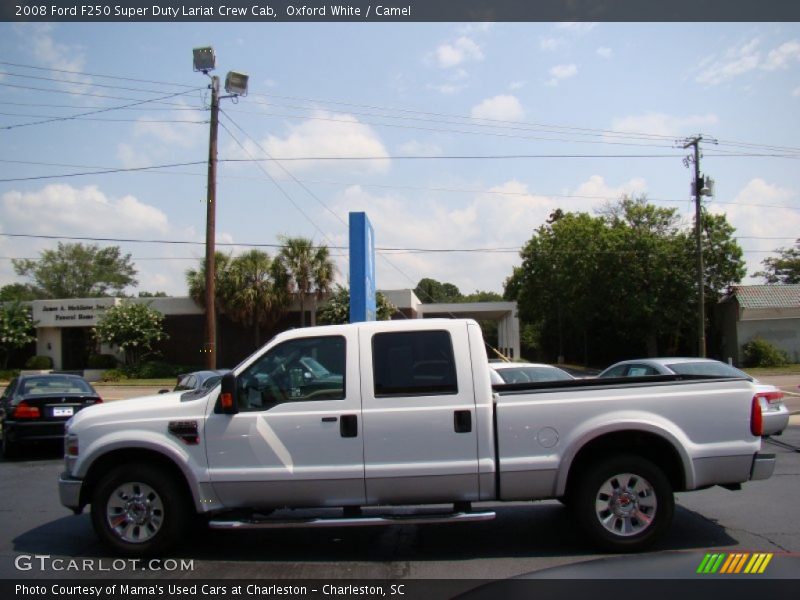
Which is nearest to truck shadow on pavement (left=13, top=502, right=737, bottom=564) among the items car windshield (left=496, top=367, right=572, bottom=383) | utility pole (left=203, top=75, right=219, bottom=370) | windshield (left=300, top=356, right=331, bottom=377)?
windshield (left=300, top=356, right=331, bottom=377)

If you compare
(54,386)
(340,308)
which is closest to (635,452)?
(54,386)

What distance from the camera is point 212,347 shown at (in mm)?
20297

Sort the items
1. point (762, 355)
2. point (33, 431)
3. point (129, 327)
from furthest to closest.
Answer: point (762, 355) < point (129, 327) < point (33, 431)

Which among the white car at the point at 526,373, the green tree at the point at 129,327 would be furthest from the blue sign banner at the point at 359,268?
the green tree at the point at 129,327

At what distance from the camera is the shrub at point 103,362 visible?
38906 mm

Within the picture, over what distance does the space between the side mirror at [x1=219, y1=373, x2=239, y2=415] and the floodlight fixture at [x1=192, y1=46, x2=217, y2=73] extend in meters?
16.9

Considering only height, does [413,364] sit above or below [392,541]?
above

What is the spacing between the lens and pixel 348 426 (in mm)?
5664

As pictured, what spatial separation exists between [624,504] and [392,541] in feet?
6.92

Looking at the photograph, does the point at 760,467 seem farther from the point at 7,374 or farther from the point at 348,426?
the point at 7,374

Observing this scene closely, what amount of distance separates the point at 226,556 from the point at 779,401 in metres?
9.26
